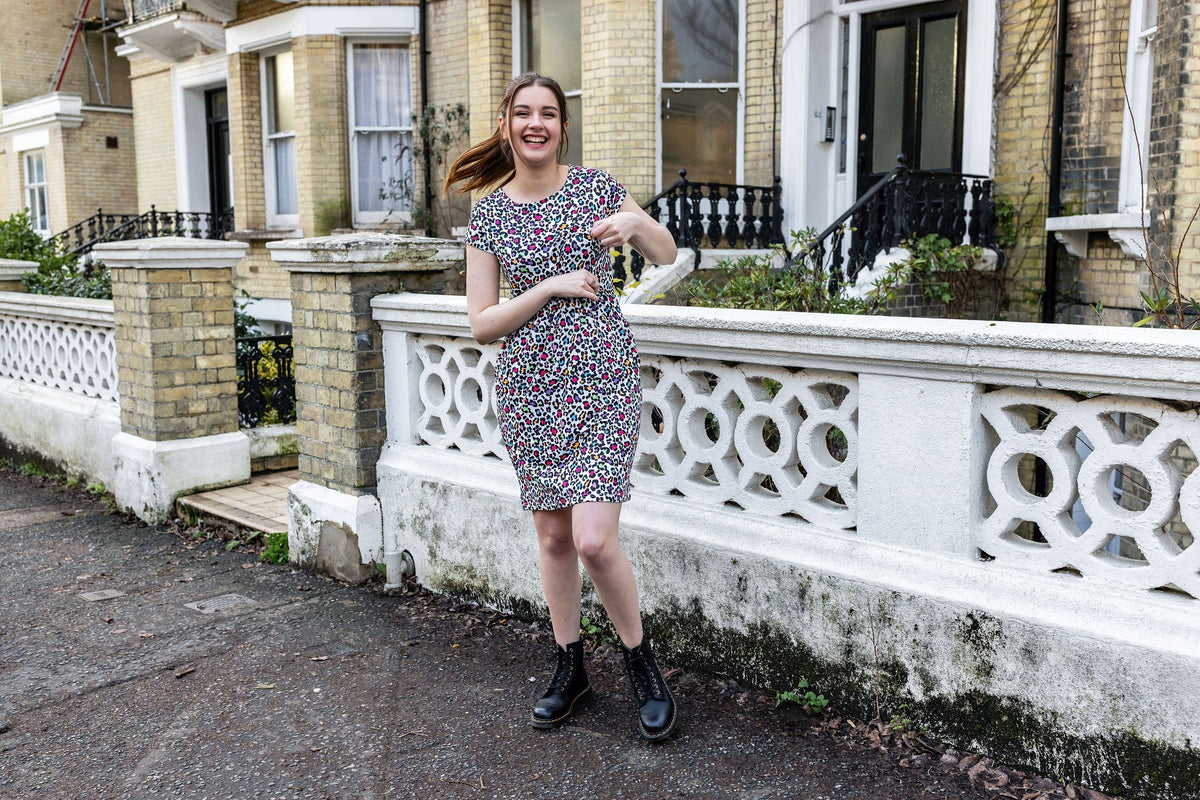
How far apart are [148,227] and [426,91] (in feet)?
24.9

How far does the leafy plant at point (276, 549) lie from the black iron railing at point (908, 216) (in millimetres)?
4550

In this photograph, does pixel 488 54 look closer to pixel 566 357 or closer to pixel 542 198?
pixel 542 198

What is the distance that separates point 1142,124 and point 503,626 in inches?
261

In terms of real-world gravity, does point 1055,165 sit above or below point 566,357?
above

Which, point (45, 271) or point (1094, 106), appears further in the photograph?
point (45, 271)

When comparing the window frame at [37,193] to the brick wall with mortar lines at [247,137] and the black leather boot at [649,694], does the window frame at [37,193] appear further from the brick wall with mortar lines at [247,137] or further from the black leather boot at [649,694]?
the black leather boot at [649,694]

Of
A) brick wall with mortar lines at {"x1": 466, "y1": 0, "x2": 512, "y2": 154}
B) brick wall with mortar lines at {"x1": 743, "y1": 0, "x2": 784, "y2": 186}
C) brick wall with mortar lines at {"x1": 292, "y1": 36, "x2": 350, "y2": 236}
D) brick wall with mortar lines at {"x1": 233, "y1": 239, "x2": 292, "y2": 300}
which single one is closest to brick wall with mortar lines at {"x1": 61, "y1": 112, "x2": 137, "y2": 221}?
brick wall with mortar lines at {"x1": 233, "y1": 239, "x2": 292, "y2": 300}

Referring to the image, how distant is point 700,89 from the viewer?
1147cm

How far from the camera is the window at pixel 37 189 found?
74.3 feet

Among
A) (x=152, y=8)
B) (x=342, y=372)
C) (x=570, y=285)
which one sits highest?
(x=152, y=8)

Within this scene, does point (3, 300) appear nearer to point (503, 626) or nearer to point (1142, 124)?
point (503, 626)

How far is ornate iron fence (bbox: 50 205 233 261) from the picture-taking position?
17.8 meters

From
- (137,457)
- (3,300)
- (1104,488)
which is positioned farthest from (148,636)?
(3,300)

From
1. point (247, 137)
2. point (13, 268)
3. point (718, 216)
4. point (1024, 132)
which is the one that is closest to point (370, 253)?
point (718, 216)
